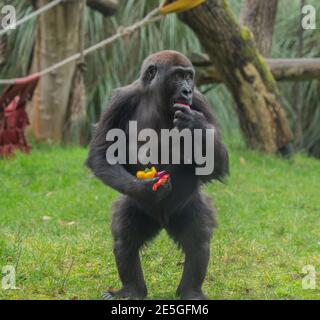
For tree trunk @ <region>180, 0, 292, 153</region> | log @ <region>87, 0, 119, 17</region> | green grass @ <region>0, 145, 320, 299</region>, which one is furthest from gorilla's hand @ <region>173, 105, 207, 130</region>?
log @ <region>87, 0, 119, 17</region>

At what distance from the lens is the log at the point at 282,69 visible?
28.5 ft

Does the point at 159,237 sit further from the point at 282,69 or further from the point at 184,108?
the point at 282,69

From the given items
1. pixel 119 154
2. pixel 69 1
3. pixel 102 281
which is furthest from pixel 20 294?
pixel 69 1

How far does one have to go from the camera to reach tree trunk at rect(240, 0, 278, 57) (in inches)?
350

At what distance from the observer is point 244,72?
8273 mm

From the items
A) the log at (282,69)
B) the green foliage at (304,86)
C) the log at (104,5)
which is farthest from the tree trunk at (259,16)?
the log at (104,5)

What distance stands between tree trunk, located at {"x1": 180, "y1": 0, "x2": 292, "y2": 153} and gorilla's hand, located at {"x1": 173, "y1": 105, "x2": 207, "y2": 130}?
4.35 meters

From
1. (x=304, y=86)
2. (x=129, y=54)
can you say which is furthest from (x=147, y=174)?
(x=304, y=86)

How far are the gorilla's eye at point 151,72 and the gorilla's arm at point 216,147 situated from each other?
0.24 meters

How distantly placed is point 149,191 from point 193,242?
1.28ft

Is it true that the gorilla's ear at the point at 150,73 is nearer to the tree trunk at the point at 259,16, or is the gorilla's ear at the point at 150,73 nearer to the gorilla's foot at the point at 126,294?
the gorilla's foot at the point at 126,294

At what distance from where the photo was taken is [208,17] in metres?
7.94

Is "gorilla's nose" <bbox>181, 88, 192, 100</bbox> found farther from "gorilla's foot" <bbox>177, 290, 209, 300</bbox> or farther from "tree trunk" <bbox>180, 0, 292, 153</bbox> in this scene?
"tree trunk" <bbox>180, 0, 292, 153</bbox>

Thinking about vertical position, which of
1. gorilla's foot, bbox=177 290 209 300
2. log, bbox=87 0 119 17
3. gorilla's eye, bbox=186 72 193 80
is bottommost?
gorilla's foot, bbox=177 290 209 300
